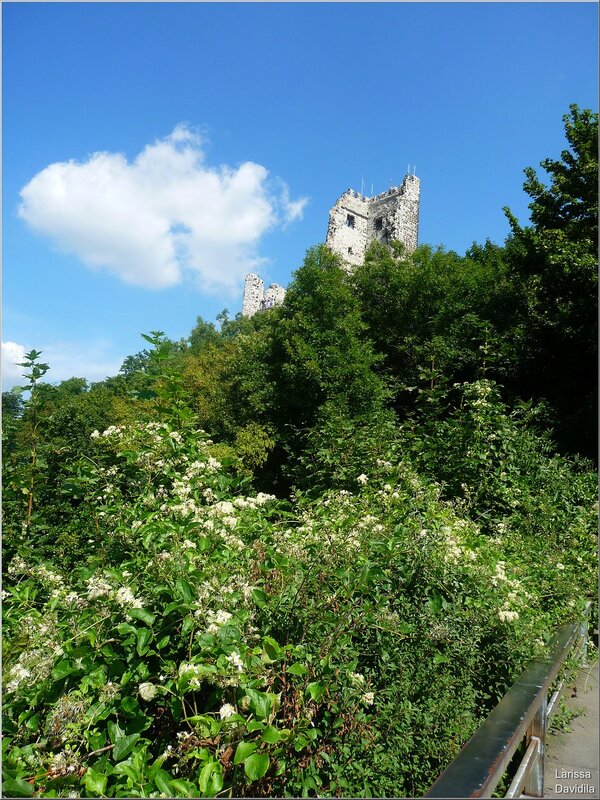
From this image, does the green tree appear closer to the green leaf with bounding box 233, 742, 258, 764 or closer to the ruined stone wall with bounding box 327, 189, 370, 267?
the green leaf with bounding box 233, 742, 258, 764

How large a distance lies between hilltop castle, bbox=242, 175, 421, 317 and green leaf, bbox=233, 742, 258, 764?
1344 inches

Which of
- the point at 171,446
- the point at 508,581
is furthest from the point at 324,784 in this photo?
the point at 171,446

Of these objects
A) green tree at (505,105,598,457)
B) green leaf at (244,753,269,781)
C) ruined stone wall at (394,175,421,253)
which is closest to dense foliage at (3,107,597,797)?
green leaf at (244,753,269,781)

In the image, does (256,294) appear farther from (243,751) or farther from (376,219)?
(243,751)

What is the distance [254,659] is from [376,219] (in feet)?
126

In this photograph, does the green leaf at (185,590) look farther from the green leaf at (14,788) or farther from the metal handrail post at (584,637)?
the metal handrail post at (584,637)

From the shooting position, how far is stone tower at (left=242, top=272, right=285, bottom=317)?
2031 inches

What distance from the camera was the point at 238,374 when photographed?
1722 centimetres

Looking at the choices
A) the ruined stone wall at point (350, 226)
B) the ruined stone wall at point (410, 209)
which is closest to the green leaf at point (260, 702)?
the ruined stone wall at point (350, 226)

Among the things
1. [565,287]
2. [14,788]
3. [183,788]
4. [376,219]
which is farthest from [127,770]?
[376,219]

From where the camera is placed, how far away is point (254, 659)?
1.79m

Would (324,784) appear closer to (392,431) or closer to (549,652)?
(549,652)

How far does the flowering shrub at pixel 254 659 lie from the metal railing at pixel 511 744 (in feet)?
0.66

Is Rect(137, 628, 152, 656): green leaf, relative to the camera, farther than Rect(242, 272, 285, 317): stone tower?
No
